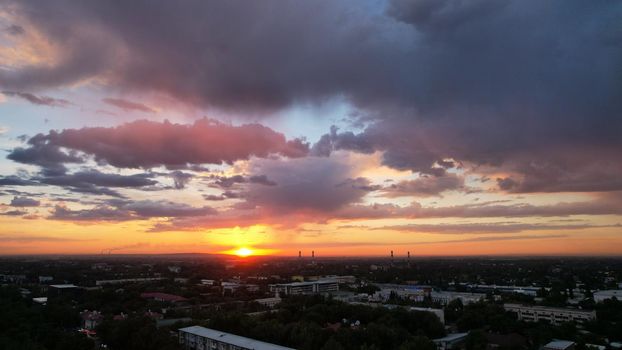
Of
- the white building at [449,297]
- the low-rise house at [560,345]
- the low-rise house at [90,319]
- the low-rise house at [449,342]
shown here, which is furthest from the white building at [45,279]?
the low-rise house at [560,345]

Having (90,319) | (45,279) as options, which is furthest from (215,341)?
(45,279)

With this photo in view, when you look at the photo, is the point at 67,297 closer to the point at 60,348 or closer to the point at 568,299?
the point at 60,348

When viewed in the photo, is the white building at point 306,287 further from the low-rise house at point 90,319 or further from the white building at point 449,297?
the low-rise house at point 90,319

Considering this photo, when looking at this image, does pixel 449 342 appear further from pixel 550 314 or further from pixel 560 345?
pixel 550 314

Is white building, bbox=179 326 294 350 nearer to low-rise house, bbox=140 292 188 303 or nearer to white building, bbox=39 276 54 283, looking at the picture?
low-rise house, bbox=140 292 188 303

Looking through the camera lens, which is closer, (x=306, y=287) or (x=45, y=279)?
(x=306, y=287)
